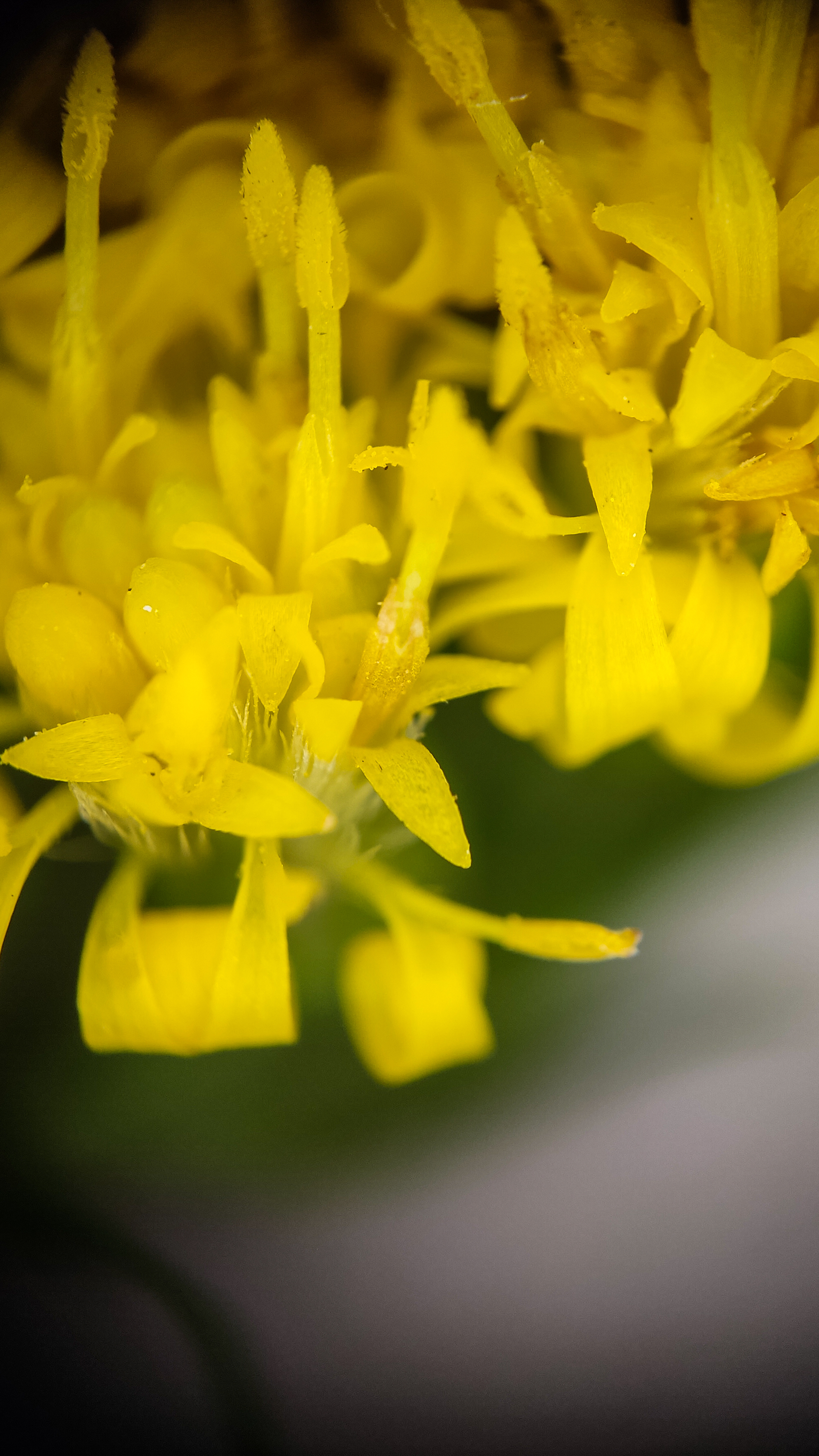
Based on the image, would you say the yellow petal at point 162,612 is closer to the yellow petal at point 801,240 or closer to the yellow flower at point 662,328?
the yellow flower at point 662,328

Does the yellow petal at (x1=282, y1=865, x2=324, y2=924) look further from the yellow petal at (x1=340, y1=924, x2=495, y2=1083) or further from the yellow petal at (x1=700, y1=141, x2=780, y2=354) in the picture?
the yellow petal at (x1=700, y1=141, x2=780, y2=354)

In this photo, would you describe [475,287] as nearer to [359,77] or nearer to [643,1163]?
[359,77]

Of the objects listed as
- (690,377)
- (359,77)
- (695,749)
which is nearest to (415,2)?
(359,77)

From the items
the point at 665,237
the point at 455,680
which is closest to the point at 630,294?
the point at 665,237

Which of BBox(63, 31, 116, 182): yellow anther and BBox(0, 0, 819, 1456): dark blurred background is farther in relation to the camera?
BBox(0, 0, 819, 1456): dark blurred background

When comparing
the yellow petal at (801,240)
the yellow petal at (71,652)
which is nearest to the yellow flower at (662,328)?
the yellow petal at (801,240)

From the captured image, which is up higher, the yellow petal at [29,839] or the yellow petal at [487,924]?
the yellow petal at [29,839]

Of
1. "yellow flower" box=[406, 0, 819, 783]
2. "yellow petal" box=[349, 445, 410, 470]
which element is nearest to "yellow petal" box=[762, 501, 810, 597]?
"yellow flower" box=[406, 0, 819, 783]
